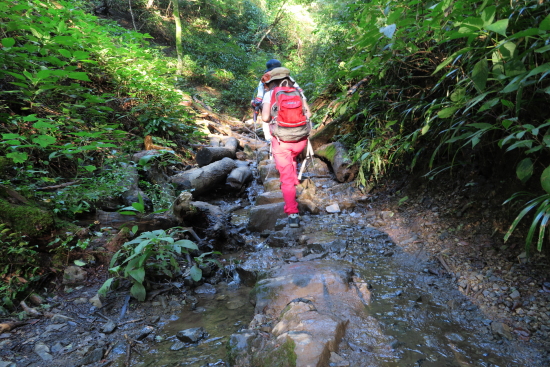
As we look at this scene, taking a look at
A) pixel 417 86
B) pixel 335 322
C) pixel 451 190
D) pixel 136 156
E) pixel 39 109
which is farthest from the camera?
pixel 136 156

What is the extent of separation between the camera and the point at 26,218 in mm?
2557

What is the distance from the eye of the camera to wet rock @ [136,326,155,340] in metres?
2.07

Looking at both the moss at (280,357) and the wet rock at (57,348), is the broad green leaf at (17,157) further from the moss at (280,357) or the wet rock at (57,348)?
the moss at (280,357)

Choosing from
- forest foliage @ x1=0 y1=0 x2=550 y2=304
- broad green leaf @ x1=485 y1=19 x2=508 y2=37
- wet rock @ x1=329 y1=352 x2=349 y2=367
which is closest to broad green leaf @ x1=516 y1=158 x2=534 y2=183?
forest foliage @ x1=0 y1=0 x2=550 y2=304

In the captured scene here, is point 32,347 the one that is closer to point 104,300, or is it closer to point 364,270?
point 104,300

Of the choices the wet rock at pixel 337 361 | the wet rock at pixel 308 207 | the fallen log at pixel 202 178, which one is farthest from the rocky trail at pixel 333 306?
the fallen log at pixel 202 178

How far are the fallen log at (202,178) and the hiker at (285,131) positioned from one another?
6.49 ft

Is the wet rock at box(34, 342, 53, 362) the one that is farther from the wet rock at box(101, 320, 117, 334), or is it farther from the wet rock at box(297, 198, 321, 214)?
the wet rock at box(297, 198, 321, 214)

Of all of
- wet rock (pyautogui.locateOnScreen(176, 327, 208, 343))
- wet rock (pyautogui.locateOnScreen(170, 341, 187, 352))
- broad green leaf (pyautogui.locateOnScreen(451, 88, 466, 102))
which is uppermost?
broad green leaf (pyautogui.locateOnScreen(451, 88, 466, 102))

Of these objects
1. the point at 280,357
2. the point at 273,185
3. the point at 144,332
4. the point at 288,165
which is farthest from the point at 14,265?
the point at 273,185

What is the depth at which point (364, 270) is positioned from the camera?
2.81 meters

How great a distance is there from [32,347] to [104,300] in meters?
0.58

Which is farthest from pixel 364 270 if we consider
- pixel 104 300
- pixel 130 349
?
pixel 104 300

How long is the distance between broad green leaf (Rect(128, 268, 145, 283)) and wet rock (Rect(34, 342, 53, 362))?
69 centimetres
